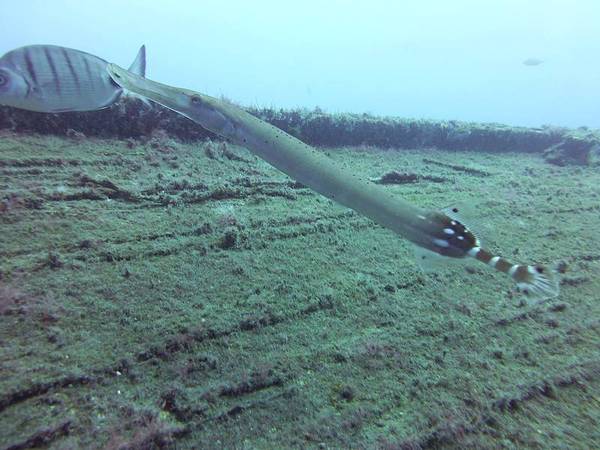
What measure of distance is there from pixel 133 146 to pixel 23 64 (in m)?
3.00

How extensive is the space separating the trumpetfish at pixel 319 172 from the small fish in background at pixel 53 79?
1.62ft

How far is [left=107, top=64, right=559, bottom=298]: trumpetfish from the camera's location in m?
3.13

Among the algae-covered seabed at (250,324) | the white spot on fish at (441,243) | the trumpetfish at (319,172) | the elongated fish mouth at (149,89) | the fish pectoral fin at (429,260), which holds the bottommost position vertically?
the algae-covered seabed at (250,324)

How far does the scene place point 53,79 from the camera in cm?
351

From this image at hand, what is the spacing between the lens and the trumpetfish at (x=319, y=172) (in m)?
3.13

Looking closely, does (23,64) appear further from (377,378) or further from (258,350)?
(377,378)

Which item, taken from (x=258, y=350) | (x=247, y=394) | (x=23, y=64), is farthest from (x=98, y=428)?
(x=23, y=64)

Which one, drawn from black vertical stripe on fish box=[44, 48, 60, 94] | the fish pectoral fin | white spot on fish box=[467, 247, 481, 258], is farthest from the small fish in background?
white spot on fish box=[467, 247, 481, 258]

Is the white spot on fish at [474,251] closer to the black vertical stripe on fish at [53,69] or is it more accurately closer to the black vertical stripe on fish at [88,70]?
the black vertical stripe on fish at [88,70]

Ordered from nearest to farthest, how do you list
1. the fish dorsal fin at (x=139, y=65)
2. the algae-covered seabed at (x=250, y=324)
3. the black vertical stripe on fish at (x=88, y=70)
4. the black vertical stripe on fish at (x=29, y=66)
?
the algae-covered seabed at (x=250, y=324)
the black vertical stripe on fish at (x=29, y=66)
the black vertical stripe on fish at (x=88, y=70)
the fish dorsal fin at (x=139, y=65)

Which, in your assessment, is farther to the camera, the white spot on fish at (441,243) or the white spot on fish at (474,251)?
the white spot on fish at (441,243)

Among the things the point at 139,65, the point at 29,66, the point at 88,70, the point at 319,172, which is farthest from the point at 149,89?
the point at 319,172

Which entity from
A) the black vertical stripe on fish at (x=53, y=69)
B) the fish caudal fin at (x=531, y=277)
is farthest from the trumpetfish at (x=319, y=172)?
the black vertical stripe on fish at (x=53, y=69)

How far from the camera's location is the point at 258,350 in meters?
3.38
